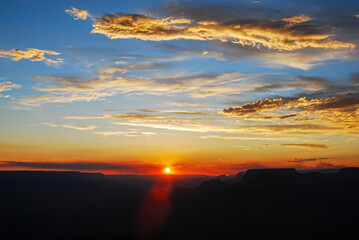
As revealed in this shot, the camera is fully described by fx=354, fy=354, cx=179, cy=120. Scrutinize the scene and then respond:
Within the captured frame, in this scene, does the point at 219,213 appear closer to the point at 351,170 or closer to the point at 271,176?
the point at 271,176

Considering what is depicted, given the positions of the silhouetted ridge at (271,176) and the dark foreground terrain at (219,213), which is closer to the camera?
the dark foreground terrain at (219,213)

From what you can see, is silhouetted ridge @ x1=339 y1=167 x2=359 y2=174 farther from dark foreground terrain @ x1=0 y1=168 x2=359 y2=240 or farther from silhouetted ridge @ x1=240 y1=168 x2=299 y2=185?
silhouetted ridge @ x1=240 y1=168 x2=299 y2=185

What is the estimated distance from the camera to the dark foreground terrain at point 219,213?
103000 millimetres

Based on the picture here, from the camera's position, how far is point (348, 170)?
13425 centimetres

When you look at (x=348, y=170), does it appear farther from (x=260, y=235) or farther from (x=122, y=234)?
(x=122, y=234)

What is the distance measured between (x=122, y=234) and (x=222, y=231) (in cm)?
2948

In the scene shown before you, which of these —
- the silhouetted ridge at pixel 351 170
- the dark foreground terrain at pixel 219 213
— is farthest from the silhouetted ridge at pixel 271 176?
the silhouetted ridge at pixel 351 170

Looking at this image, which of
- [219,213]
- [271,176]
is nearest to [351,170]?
[271,176]

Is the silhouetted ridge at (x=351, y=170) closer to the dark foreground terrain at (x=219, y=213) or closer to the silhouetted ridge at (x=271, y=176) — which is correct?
the dark foreground terrain at (x=219, y=213)

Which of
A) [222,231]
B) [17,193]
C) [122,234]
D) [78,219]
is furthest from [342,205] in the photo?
[17,193]

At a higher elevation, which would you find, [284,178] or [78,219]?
[284,178]

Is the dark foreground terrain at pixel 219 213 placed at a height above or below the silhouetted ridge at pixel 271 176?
below

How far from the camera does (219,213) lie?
382ft

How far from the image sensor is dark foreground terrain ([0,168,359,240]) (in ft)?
338
